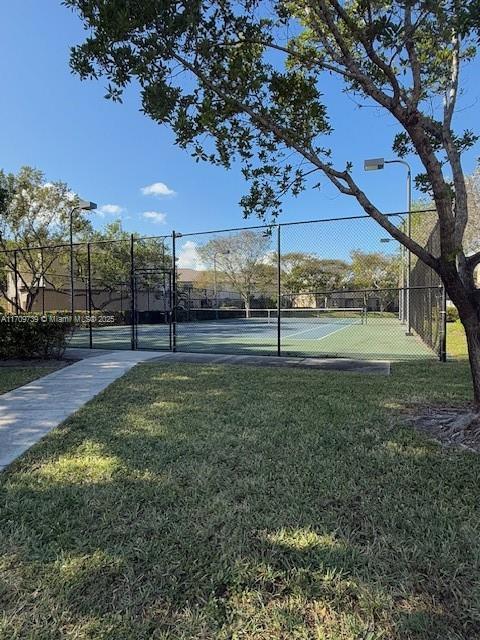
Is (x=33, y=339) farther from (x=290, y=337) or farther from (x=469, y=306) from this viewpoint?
(x=290, y=337)

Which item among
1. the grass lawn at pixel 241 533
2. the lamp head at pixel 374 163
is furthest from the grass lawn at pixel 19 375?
the lamp head at pixel 374 163

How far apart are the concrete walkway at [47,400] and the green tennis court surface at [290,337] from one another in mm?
3449

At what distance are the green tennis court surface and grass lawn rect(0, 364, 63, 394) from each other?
12.4 ft

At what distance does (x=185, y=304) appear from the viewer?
18781 mm

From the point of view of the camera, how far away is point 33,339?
28.7 ft

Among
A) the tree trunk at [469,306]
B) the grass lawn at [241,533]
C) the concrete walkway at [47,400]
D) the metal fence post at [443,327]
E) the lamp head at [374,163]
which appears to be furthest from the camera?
the lamp head at [374,163]

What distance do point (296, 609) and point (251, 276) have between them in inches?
899

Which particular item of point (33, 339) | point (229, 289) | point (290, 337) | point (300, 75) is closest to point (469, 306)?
point (300, 75)

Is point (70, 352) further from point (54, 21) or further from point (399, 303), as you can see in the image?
point (399, 303)

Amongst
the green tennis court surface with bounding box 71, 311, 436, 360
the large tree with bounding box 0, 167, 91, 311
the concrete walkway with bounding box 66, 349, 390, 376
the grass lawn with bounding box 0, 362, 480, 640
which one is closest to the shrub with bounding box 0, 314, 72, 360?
the concrete walkway with bounding box 66, 349, 390, 376

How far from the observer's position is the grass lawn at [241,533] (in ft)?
5.53

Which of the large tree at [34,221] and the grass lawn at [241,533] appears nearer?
the grass lawn at [241,533]

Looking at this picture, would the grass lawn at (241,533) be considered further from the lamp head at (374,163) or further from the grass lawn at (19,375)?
the lamp head at (374,163)

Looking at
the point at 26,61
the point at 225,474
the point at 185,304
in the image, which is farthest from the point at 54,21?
the point at 185,304
